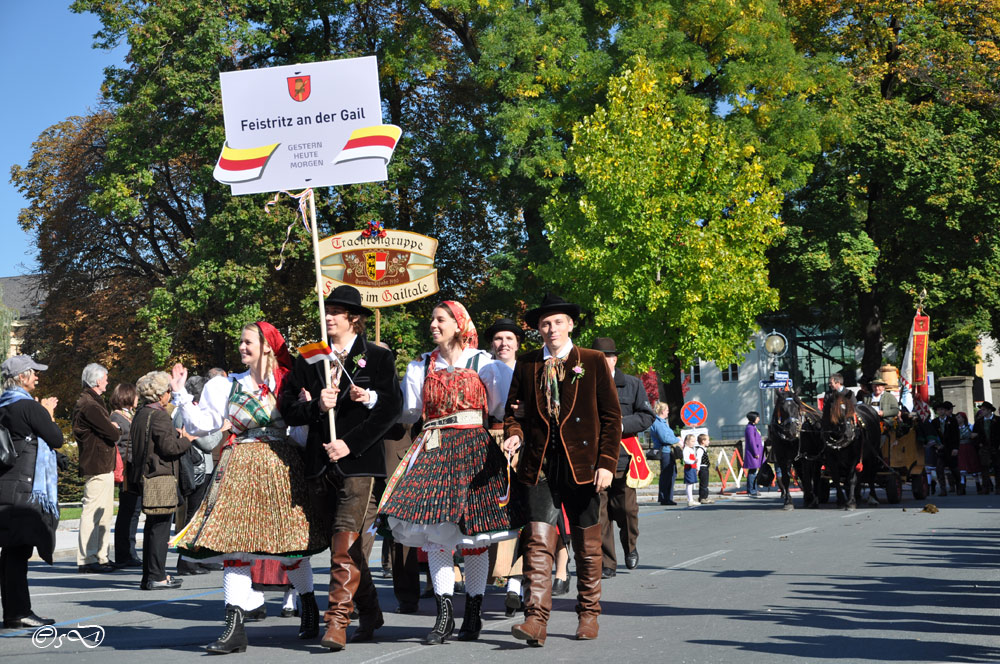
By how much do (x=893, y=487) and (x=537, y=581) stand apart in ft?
51.6

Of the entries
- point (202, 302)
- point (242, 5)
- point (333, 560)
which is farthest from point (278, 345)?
point (242, 5)

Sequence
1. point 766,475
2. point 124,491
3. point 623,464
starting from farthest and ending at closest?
point 766,475 → point 124,491 → point 623,464

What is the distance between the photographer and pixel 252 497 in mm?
7398

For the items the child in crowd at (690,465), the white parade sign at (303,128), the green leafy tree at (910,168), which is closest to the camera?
the white parade sign at (303,128)

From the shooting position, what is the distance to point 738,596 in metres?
9.43

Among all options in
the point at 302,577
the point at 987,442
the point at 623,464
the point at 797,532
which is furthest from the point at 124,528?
the point at 987,442

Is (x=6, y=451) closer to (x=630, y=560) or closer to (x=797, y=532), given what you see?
(x=630, y=560)

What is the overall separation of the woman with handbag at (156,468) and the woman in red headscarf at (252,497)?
365cm

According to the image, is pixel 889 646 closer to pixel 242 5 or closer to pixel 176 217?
pixel 242 5

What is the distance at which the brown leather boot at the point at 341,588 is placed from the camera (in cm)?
717

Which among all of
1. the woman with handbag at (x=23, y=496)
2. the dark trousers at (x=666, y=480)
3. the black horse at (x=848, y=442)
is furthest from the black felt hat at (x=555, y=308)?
the dark trousers at (x=666, y=480)

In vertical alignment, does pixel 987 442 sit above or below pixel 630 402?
below

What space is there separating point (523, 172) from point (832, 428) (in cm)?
1407

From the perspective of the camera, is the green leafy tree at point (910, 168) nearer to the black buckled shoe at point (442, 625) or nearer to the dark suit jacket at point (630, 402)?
the dark suit jacket at point (630, 402)
